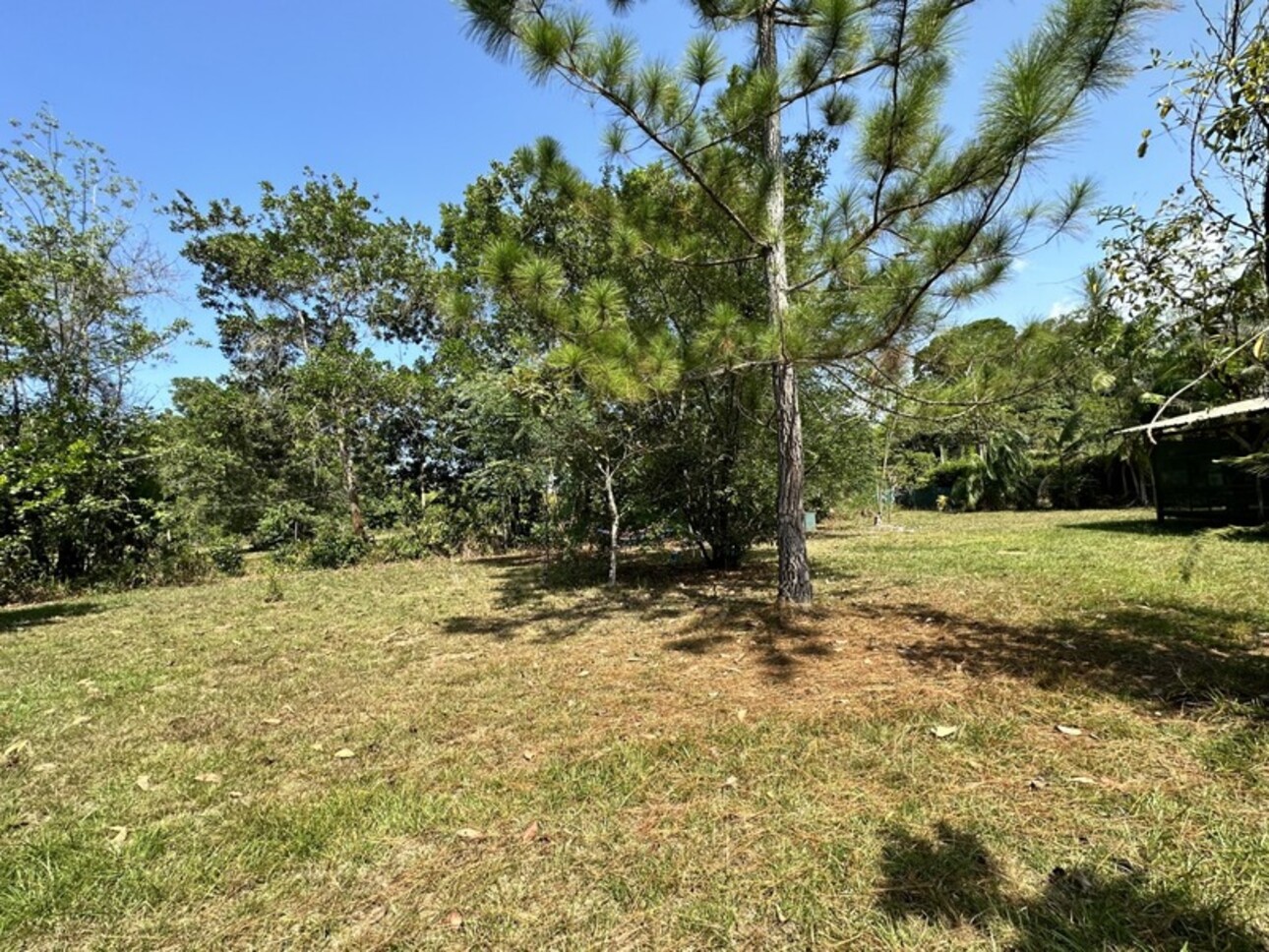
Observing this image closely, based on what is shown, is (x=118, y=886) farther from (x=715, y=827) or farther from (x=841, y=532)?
(x=841, y=532)

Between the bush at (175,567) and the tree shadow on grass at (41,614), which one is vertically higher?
the bush at (175,567)

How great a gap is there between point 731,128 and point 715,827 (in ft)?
13.5

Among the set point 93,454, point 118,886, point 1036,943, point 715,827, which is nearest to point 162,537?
point 93,454

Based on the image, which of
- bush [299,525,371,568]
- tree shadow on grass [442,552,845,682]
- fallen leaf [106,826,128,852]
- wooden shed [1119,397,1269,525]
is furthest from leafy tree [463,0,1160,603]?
bush [299,525,371,568]

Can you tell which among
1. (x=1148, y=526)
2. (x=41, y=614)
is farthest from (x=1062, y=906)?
(x=1148, y=526)

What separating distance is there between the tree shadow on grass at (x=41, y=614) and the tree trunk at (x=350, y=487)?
17.1 feet

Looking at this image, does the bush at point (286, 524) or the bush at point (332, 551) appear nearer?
the bush at point (332, 551)

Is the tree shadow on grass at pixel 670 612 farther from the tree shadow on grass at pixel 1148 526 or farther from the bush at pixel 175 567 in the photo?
the tree shadow on grass at pixel 1148 526

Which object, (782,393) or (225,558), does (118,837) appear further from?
(225,558)

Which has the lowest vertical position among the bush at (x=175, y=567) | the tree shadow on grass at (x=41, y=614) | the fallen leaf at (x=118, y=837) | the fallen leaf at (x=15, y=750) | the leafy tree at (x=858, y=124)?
the fallen leaf at (x=118, y=837)

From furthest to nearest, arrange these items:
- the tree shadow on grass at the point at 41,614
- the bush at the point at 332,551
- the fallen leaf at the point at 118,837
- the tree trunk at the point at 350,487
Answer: the tree trunk at the point at 350,487 → the bush at the point at 332,551 → the tree shadow on grass at the point at 41,614 → the fallen leaf at the point at 118,837

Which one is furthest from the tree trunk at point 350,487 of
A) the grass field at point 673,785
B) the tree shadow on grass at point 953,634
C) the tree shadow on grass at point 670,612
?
the grass field at point 673,785

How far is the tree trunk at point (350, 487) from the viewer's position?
13.3 m

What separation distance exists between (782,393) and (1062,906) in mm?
3962
